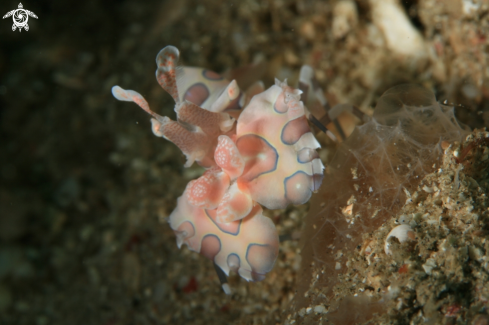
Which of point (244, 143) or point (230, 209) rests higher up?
point (244, 143)

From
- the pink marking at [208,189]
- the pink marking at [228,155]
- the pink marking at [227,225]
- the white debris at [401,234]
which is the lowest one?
the pink marking at [227,225]

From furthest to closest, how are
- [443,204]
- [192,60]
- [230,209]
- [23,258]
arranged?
[23,258] < [192,60] < [230,209] < [443,204]

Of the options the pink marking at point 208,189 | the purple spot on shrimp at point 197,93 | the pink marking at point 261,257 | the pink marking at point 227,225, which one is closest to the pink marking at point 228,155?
the pink marking at point 208,189

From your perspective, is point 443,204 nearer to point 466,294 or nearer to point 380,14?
point 466,294

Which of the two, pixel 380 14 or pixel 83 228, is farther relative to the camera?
pixel 83 228

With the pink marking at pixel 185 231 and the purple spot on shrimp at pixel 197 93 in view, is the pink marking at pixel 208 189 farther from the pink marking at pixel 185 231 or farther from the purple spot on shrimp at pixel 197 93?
the purple spot on shrimp at pixel 197 93

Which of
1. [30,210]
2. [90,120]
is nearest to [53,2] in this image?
[90,120]

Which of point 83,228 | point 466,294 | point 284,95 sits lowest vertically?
point 83,228

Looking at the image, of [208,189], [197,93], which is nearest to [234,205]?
[208,189]
